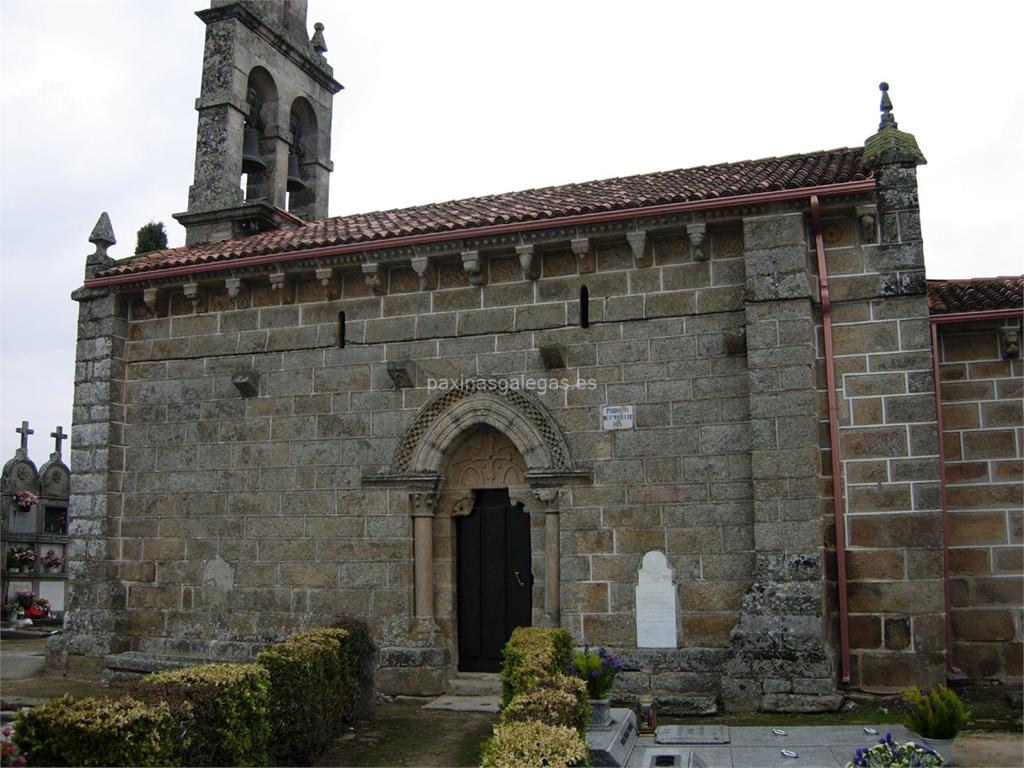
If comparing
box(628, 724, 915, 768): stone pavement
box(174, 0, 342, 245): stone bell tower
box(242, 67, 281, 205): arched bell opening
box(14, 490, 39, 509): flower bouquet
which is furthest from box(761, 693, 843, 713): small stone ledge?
box(14, 490, 39, 509): flower bouquet

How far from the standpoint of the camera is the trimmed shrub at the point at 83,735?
5055 millimetres

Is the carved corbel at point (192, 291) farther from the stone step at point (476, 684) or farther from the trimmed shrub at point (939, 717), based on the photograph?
the trimmed shrub at point (939, 717)

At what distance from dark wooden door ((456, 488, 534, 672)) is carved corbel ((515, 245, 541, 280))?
2.60 m

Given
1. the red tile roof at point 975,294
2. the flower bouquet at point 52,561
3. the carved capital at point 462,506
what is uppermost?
the red tile roof at point 975,294

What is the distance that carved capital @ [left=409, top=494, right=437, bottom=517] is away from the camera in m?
11.5

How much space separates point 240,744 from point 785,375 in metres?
6.36

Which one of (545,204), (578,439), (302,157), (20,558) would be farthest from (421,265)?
(20,558)

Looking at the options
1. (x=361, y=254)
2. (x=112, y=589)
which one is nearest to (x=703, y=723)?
(x=361, y=254)

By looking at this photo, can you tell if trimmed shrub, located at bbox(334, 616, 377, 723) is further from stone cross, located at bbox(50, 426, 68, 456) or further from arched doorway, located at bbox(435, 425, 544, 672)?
stone cross, located at bbox(50, 426, 68, 456)

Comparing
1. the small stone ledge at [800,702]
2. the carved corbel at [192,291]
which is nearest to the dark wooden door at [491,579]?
the small stone ledge at [800,702]

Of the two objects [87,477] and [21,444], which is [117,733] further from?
[21,444]

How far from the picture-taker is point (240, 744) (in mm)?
6504

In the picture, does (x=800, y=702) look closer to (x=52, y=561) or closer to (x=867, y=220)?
(x=867, y=220)
